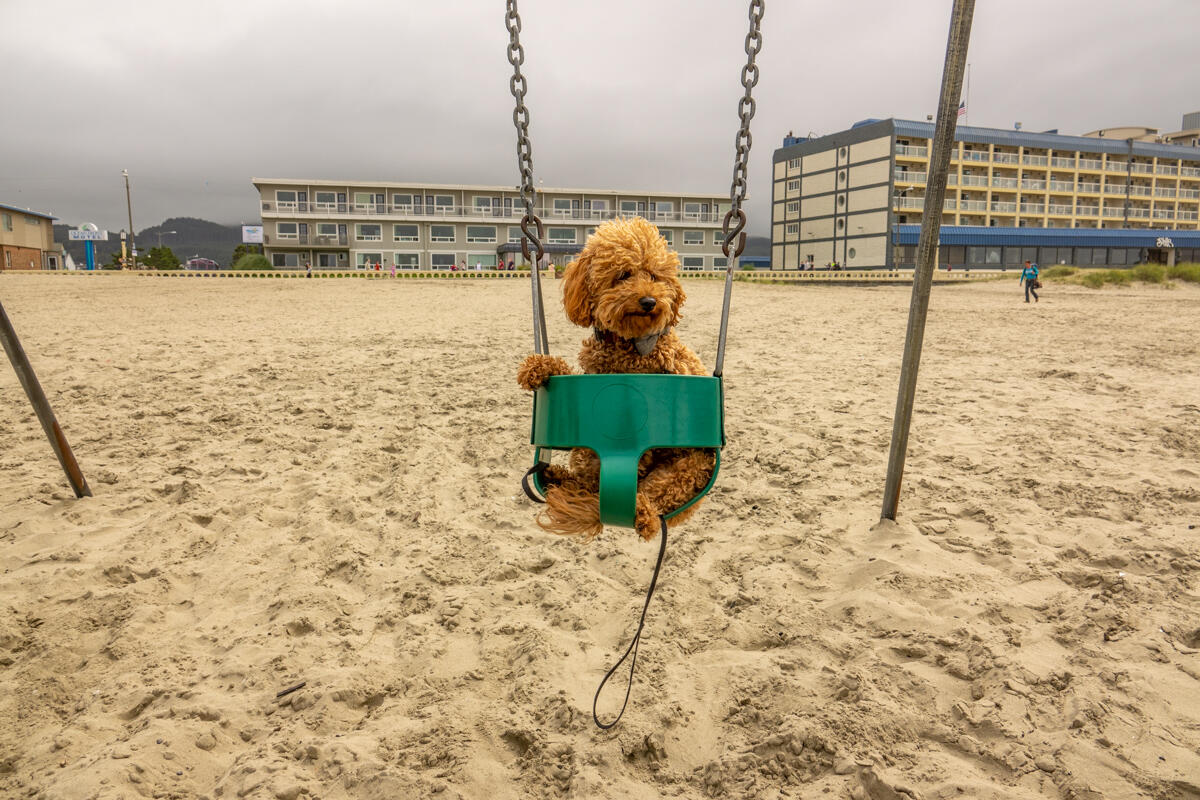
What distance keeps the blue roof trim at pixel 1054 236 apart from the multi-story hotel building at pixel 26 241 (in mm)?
54437

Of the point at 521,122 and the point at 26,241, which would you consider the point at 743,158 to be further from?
the point at 26,241

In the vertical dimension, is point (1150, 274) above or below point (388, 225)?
below

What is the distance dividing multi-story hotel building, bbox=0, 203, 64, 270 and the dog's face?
49.8 metres

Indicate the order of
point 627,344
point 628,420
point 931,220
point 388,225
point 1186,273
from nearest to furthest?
point 628,420, point 627,344, point 931,220, point 1186,273, point 388,225

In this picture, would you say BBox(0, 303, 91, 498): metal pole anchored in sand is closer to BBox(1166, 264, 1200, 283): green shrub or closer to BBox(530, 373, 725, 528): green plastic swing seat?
BBox(530, 373, 725, 528): green plastic swing seat

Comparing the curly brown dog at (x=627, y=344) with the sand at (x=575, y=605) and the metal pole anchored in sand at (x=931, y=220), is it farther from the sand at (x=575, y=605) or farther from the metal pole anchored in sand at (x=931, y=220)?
the metal pole anchored in sand at (x=931, y=220)

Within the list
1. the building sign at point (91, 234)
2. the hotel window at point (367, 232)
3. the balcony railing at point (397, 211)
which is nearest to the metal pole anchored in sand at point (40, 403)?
the balcony railing at point (397, 211)

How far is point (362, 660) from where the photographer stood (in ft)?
10.6

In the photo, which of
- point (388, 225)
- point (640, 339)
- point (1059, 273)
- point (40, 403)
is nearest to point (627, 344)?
point (640, 339)

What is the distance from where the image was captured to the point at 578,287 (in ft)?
7.18

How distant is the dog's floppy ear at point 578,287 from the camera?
217 cm

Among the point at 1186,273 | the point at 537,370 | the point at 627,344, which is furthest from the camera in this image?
the point at 1186,273

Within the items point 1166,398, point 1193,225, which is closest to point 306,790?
point 1166,398

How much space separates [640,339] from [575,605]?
6.39 ft
